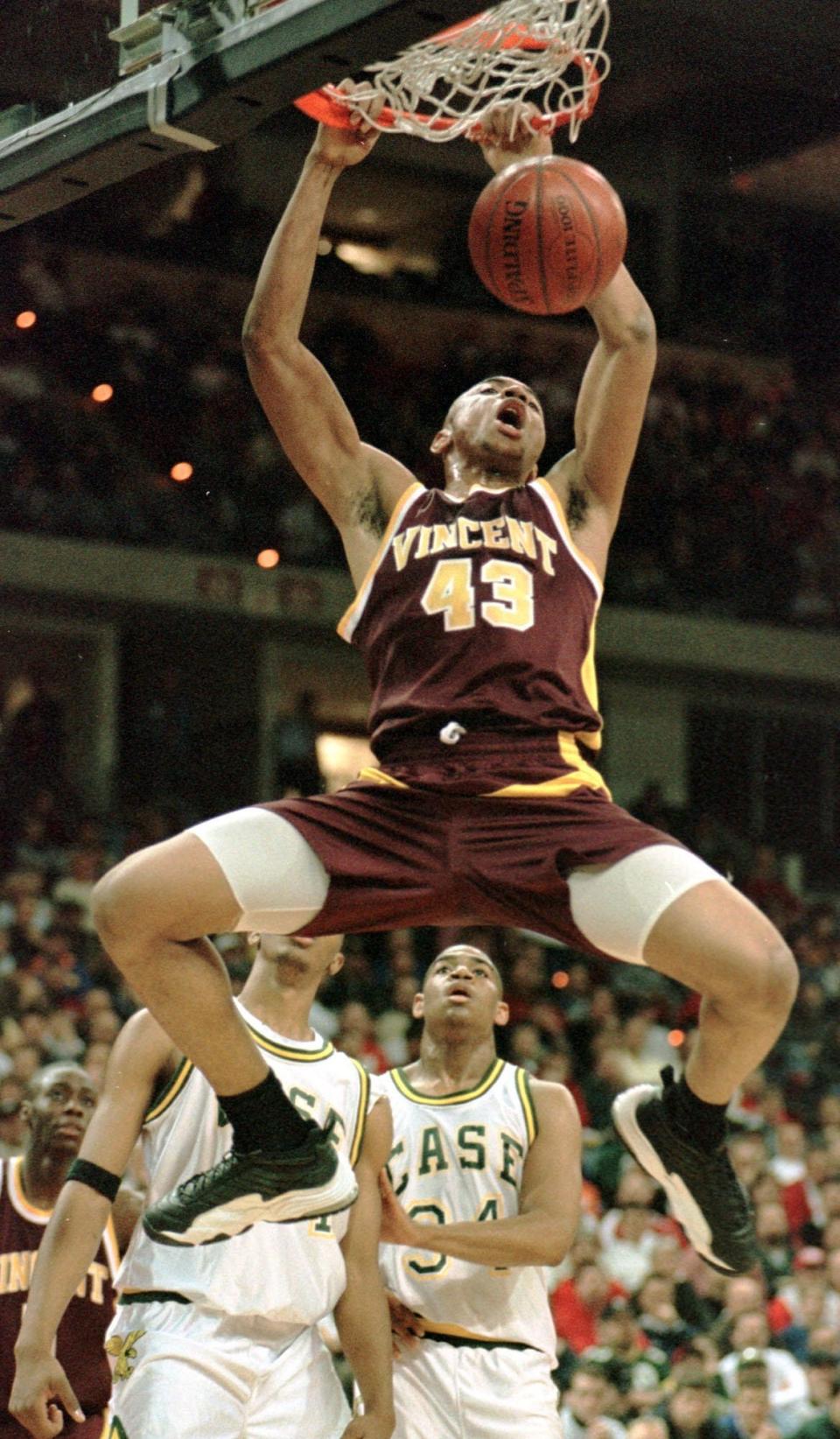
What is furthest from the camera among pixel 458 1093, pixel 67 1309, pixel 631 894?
pixel 458 1093

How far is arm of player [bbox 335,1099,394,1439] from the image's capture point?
5.16 m

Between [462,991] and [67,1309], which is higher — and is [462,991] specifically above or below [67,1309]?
above

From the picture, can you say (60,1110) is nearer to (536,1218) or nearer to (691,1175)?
(536,1218)

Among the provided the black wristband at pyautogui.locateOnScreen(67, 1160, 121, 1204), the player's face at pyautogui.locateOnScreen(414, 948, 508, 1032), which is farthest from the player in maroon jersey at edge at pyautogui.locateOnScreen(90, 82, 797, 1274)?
the player's face at pyautogui.locateOnScreen(414, 948, 508, 1032)

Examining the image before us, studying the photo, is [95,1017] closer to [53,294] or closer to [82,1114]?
[82,1114]

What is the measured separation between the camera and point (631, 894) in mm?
3938

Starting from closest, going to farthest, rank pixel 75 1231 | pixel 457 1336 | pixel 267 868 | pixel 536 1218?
pixel 267 868 → pixel 75 1231 → pixel 536 1218 → pixel 457 1336

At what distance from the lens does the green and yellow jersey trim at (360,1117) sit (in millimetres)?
5312

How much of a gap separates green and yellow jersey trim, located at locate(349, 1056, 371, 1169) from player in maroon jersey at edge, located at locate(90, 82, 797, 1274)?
104cm

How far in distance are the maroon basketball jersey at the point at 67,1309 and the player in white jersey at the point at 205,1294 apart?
0.45 m

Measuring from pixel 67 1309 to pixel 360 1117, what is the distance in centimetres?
117

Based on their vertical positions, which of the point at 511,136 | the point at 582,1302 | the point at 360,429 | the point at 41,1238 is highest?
the point at 511,136

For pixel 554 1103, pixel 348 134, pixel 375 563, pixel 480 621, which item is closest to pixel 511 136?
pixel 348 134

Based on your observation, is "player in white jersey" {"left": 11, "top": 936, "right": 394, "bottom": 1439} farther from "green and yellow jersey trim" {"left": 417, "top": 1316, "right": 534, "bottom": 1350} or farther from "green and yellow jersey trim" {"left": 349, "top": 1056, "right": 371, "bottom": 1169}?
"green and yellow jersey trim" {"left": 417, "top": 1316, "right": 534, "bottom": 1350}
